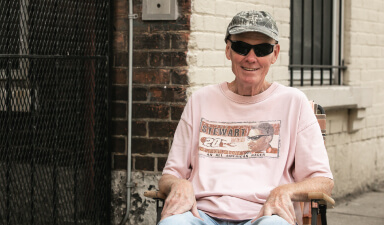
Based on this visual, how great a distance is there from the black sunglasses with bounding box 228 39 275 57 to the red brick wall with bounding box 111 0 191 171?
1295 millimetres

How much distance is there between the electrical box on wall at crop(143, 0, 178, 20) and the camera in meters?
4.94

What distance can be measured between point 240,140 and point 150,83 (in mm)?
1545

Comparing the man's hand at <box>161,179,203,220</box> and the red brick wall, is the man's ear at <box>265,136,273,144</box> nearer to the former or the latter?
the man's hand at <box>161,179,203,220</box>

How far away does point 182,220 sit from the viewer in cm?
330

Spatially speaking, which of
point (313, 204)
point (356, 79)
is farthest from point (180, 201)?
point (356, 79)

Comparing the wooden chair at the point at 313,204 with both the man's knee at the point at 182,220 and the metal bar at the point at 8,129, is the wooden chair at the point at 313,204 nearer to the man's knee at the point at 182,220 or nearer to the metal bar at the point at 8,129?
the man's knee at the point at 182,220

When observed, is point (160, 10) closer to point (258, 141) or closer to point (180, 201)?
point (258, 141)

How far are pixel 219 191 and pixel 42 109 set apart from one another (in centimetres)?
174

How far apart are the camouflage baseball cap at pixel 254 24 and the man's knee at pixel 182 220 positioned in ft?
3.04

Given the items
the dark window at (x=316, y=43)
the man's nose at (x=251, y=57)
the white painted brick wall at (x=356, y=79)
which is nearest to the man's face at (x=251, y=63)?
the man's nose at (x=251, y=57)

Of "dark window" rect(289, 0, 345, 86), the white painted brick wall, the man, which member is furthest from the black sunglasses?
"dark window" rect(289, 0, 345, 86)

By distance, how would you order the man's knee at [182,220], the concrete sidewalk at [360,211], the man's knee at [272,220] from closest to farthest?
the man's knee at [272,220], the man's knee at [182,220], the concrete sidewalk at [360,211]

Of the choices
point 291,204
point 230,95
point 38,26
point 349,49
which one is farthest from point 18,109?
point 349,49

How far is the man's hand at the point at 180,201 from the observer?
3.40 metres
